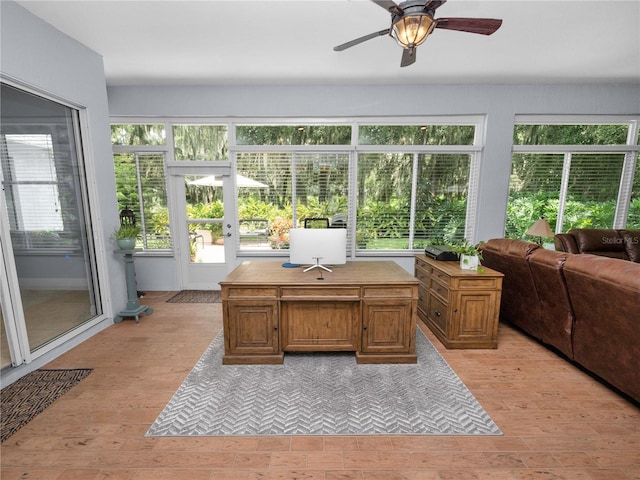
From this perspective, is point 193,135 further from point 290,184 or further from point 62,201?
point 62,201

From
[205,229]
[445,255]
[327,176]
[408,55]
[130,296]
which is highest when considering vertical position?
[408,55]

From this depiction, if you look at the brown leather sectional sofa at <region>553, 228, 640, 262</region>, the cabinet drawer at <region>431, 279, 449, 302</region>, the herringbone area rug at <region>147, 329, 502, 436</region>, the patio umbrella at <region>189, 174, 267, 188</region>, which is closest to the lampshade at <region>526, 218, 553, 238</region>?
the brown leather sectional sofa at <region>553, 228, 640, 262</region>

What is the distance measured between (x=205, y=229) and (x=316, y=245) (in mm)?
2635

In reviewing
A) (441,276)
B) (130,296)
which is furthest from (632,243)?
(130,296)

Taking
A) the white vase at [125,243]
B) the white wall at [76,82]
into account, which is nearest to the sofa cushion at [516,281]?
the white vase at [125,243]

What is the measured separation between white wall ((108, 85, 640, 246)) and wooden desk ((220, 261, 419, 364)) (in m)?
2.79

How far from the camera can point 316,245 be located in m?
2.60

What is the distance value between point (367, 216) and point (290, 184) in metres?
1.35

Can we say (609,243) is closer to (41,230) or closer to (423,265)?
(423,265)

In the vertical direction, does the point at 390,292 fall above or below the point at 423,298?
A: above

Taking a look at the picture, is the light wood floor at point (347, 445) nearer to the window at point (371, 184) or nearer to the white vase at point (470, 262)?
the white vase at point (470, 262)

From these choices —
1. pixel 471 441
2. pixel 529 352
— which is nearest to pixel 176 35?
pixel 471 441

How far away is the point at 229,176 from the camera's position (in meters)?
4.31

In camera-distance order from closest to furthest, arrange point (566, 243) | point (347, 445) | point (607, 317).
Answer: point (347, 445), point (607, 317), point (566, 243)
